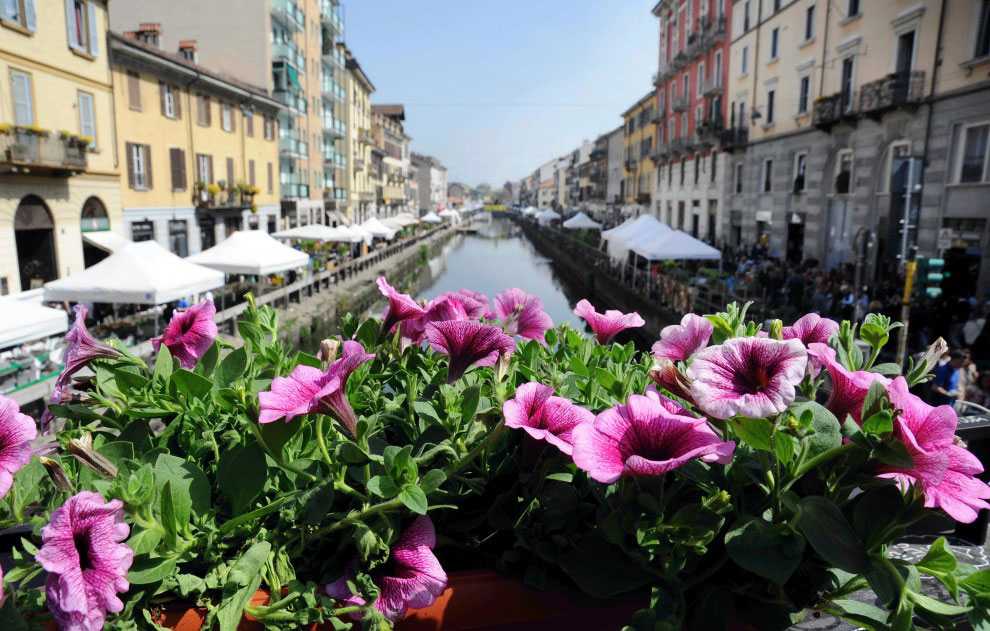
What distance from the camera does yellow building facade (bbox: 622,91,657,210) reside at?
5331 cm

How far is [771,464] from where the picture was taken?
3.60 feet

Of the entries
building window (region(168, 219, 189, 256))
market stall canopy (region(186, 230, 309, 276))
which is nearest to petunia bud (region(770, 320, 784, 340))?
market stall canopy (region(186, 230, 309, 276))

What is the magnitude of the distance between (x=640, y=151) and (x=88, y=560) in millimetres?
59003

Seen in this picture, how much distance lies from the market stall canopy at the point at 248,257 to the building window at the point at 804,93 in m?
21.3

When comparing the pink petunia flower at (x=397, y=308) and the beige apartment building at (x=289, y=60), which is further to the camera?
the beige apartment building at (x=289, y=60)

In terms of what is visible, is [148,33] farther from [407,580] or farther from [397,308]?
[407,580]

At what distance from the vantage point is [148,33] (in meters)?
29.7

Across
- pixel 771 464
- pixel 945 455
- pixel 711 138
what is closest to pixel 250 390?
pixel 771 464

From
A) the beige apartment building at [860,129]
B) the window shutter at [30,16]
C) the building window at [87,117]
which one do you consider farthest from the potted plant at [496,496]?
the building window at [87,117]

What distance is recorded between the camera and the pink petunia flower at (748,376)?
39.4 inches

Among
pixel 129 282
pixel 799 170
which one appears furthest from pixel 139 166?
pixel 799 170

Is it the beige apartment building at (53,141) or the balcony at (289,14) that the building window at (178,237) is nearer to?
the beige apartment building at (53,141)

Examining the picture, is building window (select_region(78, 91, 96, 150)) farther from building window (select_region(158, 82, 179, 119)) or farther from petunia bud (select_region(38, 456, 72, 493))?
petunia bud (select_region(38, 456, 72, 493))

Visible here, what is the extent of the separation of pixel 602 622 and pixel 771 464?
453mm
